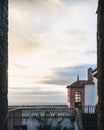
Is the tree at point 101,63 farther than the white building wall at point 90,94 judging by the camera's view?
No

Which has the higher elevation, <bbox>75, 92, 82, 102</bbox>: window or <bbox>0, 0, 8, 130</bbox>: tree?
<bbox>0, 0, 8, 130</bbox>: tree

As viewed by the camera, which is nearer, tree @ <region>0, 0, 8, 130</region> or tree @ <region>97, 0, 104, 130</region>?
tree @ <region>97, 0, 104, 130</region>

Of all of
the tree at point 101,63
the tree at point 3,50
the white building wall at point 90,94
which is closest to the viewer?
the tree at point 101,63

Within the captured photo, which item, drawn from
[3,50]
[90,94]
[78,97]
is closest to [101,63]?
[3,50]

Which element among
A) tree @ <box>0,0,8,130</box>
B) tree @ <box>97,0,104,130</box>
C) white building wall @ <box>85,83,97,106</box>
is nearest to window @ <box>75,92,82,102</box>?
white building wall @ <box>85,83,97,106</box>

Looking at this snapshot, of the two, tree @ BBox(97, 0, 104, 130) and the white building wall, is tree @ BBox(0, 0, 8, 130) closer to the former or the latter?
tree @ BBox(97, 0, 104, 130)

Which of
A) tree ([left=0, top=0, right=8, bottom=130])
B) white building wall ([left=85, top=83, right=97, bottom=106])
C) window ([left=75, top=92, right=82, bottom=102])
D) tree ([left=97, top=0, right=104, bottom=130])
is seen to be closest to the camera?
tree ([left=97, top=0, right=104, bottom=130])

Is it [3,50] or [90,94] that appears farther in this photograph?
[90,94]

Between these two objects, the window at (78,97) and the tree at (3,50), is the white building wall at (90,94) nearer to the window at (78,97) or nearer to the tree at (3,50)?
the window at (78,97)

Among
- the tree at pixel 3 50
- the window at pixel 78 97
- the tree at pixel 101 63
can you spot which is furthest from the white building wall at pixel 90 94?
the tree at pixel 101 63

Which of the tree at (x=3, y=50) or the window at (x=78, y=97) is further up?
the tree at (x=3, y=50)

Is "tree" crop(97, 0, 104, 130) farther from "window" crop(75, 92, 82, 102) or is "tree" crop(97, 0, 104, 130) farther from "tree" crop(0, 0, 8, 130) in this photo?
"window" crop(75, 92, 82, 102)

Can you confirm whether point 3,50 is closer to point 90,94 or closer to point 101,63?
point 101,63

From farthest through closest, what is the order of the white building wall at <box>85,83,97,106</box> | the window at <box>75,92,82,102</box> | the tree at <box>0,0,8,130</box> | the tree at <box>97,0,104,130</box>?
the window at <box>75,92,82,102</box> → the white building wall at <box>85,83,97,106</box> → the tree at <box>0,0,8,130</box> → the tree at <box>97,0,104,130</box>
